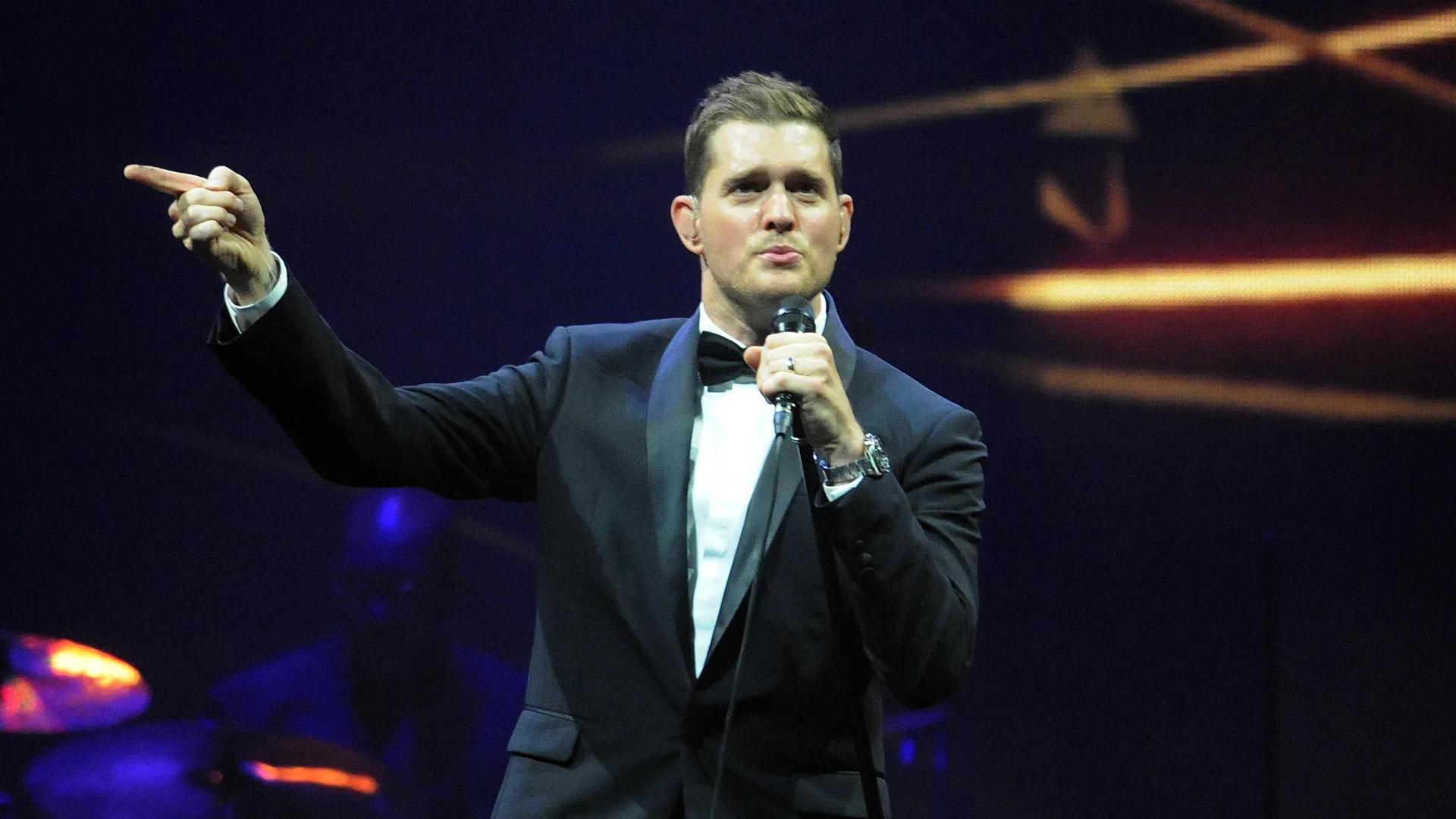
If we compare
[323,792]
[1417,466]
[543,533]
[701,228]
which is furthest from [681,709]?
[1417,466]

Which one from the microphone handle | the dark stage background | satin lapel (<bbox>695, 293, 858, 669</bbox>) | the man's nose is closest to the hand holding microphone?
the microphone handle

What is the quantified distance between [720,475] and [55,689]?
6.59 ft

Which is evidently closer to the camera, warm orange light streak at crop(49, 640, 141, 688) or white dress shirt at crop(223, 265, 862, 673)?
white dress shirt at crop(223, 265, 862, 673)

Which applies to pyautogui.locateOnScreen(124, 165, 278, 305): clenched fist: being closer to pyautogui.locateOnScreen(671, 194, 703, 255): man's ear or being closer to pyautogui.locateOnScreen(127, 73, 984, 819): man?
pyautogui.locateOnScreen(127, 73, 984, 819): man

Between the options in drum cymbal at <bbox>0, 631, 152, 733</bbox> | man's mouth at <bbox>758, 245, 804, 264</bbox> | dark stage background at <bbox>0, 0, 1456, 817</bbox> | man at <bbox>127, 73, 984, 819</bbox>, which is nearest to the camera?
man at <bbox>127, 73, 984, 819</bbox>

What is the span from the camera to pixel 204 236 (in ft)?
4.31

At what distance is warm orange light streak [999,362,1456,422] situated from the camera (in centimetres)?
338

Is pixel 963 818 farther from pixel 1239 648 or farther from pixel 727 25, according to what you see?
pixel 727 25

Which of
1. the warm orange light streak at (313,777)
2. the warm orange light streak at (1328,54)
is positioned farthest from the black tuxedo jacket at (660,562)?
the warm orange light streak at (1328,54)

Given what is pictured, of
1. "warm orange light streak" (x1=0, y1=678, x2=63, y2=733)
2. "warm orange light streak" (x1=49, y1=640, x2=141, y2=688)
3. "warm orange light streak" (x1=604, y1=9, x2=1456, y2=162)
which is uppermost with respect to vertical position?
"warm orange light streak" (x1=604, y1=9, x2=1456, y2=162)

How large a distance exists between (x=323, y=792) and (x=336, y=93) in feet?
5.65

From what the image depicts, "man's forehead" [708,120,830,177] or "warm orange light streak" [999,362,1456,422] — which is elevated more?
"warm orange light streak" [999,362,1456,422]

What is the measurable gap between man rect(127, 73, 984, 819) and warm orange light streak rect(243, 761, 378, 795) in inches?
61.2

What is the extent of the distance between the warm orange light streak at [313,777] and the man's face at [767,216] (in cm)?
184
